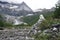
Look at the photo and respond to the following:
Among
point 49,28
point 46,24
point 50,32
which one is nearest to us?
point 50,32

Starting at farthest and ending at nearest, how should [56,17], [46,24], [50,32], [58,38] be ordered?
[56,17], [46,24], [50,32], [58,38]

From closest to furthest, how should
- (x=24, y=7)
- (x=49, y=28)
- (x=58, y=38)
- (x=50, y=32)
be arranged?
(x=58, y=38)
(x=50, y=32)
(x=49, y=28)
(x=24, y=7)

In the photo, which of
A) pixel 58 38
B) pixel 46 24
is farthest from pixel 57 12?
pixel 58 38

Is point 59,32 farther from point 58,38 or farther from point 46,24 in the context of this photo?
point 46,24

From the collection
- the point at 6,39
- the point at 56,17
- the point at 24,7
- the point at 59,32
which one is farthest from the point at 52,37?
the point at 24,7

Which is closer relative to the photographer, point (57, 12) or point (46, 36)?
point (46, 36)

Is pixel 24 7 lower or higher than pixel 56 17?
lower

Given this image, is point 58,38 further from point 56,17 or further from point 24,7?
point 24,7

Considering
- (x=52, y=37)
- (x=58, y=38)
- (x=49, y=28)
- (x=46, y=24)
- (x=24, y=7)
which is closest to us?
(x=58, y=38)

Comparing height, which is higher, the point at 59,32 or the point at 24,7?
the point at 59,32
